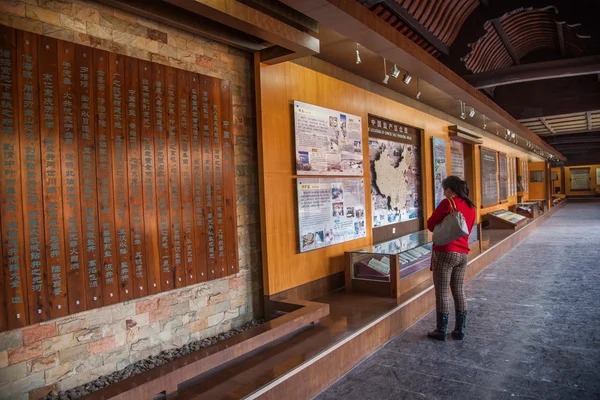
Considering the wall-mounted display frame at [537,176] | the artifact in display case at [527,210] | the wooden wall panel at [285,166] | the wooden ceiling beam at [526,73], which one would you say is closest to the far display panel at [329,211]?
the wooden wall panel at [285,166]

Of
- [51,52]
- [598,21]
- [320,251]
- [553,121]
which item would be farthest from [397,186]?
[553,121]

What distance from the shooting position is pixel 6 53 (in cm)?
252

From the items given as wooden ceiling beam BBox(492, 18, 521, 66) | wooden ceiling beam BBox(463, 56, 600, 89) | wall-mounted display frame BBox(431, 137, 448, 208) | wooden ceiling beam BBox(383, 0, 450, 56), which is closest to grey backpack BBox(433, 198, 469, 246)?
wooden ceiling beam BBox(383, 0, 450, 56)

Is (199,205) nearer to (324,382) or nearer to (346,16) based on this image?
(324,382)

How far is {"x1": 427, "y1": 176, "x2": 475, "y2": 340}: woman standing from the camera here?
388cm

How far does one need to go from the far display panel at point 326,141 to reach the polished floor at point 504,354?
7.04ft

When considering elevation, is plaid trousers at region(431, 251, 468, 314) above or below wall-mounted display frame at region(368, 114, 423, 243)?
below

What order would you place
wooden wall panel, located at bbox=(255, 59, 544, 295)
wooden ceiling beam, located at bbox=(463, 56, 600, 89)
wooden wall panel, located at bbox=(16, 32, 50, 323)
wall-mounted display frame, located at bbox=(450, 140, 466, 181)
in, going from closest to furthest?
wooden wall panel, located at bbox=(16, 32, 50, 323)
wooden wall panel, located at bbox=(255, 59, 544, 295)
wooden ceiling beam, located at bbox=(463, 56, 600, 89)
wall-mounted display frame, located at bbox=(450, 140, 466, 181)

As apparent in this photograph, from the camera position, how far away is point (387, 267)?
4965 mm

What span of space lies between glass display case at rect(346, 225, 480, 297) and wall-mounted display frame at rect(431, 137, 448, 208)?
3.15m

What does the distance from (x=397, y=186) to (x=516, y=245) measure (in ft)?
15.1

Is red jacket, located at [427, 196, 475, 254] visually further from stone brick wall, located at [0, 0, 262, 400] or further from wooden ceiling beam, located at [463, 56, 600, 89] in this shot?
wooden ceiling beam, located at [463, 56, 600, 89]

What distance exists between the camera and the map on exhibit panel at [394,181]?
6594mm

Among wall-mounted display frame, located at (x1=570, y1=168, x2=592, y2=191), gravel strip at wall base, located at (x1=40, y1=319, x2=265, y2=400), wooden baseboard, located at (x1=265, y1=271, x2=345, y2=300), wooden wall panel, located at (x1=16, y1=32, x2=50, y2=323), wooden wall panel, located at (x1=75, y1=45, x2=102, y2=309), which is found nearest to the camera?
wooden wall panel, located at (x1=16, y1=32, x2=50, y2=323)
